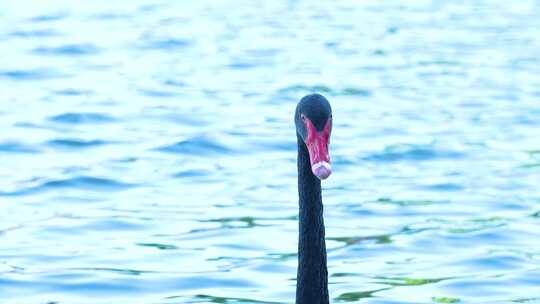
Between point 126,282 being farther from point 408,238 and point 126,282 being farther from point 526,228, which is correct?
point 526,228


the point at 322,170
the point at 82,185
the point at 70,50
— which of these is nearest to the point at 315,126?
the point at 322,170

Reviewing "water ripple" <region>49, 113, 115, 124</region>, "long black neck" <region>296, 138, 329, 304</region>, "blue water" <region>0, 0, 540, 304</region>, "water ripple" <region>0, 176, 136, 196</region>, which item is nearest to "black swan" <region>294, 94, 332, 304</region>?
"long black neck" <region>296, 138, 329, 304</region>

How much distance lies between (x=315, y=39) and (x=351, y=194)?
6.18m

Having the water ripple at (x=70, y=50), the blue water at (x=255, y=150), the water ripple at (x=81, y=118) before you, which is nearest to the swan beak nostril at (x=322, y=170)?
the blue water at (x=255, y=150)

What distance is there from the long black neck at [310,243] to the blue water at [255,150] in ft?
3.19

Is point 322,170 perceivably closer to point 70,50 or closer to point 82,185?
point 82,185

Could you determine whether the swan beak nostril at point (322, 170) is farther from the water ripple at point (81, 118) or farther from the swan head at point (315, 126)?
the water ripple at point (81, 118)

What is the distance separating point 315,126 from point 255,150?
4975 millimetres

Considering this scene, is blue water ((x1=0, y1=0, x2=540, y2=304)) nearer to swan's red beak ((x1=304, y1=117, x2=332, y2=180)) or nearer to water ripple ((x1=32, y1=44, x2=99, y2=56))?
water ripple ((x1=32, y1=44, x2=99, y2=56))

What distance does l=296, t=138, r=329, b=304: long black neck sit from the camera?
6195 millimetres

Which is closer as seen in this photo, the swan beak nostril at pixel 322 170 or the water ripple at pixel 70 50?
the swan beak nostril at pixel 322 170

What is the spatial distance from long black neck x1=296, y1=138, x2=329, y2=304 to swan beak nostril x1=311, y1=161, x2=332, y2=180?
55 cm

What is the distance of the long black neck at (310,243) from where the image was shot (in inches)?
244

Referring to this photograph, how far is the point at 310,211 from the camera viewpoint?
6.29 meters
